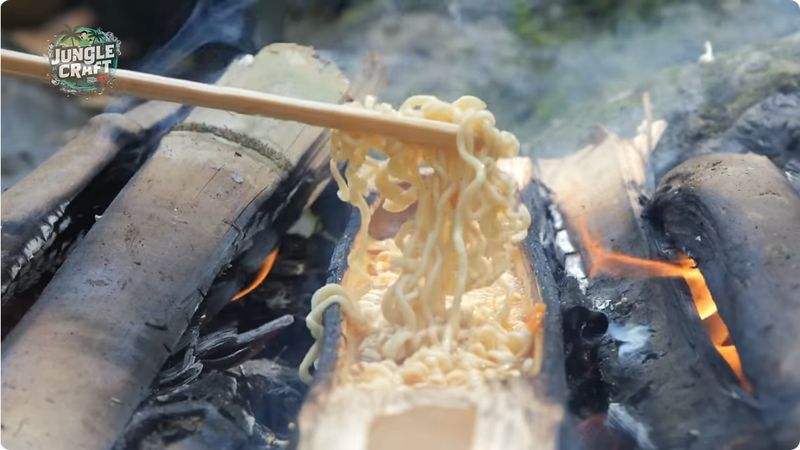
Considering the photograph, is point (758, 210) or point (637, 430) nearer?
point (637, 430)

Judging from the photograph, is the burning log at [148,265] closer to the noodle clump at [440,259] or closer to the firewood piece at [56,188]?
the firewood piece at [56,188]

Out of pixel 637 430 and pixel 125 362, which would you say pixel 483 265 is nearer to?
pixel 637 430

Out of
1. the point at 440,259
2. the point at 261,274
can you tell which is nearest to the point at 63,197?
the point at 261,274

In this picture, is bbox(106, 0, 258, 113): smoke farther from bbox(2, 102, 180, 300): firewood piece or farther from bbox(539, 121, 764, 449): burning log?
bbox(539, 121, 764, 449): burning log

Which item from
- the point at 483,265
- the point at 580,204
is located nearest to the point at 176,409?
the point at 483,265

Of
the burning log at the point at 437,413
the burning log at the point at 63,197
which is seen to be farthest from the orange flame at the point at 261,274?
the burning log at the point at 437,413

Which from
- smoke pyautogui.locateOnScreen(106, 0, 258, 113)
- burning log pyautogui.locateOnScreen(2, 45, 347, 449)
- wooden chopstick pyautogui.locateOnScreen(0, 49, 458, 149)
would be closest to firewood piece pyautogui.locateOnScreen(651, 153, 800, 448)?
wooden chopstick pyautogui.locateOnScreen(0, 49, 458, 149)
